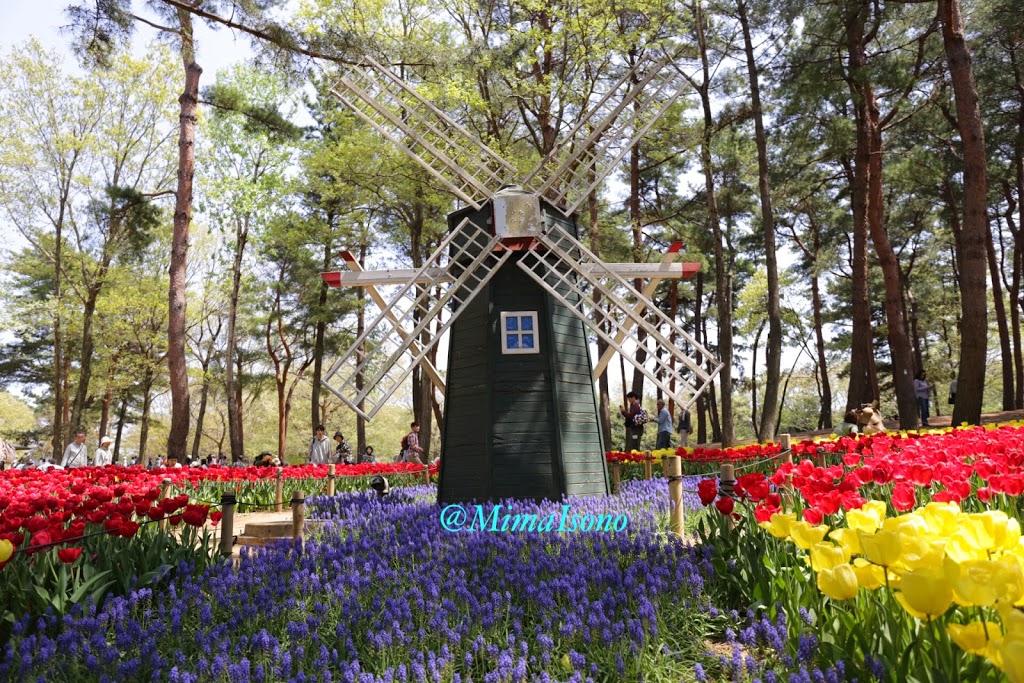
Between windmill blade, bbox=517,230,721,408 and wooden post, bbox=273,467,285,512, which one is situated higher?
windmill blade, bbox=517,230,721,408

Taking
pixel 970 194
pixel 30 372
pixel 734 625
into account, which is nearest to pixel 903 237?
pixel 970 194

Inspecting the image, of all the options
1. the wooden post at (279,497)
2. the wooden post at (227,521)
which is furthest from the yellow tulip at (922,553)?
the wooden post at (279,497)

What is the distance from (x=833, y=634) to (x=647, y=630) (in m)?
1.08

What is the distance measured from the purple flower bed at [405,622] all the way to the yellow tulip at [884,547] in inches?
60.6

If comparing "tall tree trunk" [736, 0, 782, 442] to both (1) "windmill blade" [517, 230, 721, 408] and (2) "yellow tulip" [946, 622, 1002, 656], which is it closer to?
(1) "windmill blade" [517, 230, 721, 408]

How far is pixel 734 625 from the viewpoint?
4.25 m

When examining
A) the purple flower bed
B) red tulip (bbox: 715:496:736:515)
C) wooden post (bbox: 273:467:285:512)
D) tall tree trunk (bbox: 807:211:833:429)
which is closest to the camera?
the purple flower bed

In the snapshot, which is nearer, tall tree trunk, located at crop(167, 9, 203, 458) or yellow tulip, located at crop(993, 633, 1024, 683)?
yellow tulip, located at crop(993, 633, 1024, 683)

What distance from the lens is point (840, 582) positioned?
7.86 ft

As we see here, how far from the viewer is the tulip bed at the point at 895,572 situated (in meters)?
2.06

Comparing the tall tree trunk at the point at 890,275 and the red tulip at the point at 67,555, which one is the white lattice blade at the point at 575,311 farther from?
the tall tree trunk at the point at 890,275

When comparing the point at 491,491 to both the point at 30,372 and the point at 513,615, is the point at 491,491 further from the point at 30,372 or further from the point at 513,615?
the point at 30,372

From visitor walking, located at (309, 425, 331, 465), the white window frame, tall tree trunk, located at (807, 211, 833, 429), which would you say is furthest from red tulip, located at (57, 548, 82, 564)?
tall tree trunk, located at (807, 211, 833, 429)

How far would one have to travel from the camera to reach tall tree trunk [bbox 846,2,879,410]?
57.1 ft
